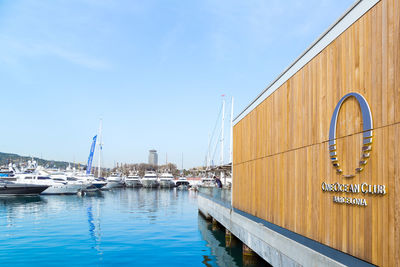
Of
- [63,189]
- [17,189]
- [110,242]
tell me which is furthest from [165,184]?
[110,242]

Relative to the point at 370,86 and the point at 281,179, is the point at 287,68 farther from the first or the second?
the point at 370,86

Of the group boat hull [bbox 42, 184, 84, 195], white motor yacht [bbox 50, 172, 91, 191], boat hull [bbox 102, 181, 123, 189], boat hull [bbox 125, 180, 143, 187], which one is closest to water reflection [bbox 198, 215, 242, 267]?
boat hull [bbox 42, 184, 84, 195]

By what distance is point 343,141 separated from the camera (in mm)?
7926

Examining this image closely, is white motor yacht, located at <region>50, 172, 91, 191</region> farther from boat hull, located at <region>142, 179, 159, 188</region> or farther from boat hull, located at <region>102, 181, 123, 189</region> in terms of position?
boat hull, located at <region>142, 179, 159, 188</region>

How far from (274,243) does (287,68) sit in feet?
18.3

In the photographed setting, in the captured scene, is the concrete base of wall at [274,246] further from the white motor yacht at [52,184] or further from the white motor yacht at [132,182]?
the white motor yacht at [132,182]

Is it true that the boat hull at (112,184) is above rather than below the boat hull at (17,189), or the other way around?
below

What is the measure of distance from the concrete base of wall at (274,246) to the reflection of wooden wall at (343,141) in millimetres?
616

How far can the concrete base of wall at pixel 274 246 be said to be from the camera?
8.02 m

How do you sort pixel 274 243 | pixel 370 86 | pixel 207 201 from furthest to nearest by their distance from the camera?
1. pixel 207 201
2. pixel 274 243
3. pixel 370 86

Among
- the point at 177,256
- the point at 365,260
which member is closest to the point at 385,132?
the point at 365,260

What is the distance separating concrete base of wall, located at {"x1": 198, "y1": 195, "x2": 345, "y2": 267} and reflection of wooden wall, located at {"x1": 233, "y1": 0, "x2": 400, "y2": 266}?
2.02ft

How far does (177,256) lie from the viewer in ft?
55.5

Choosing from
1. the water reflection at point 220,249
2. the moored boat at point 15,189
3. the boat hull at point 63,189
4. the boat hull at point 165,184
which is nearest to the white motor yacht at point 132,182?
the boat hull at point 165,184
